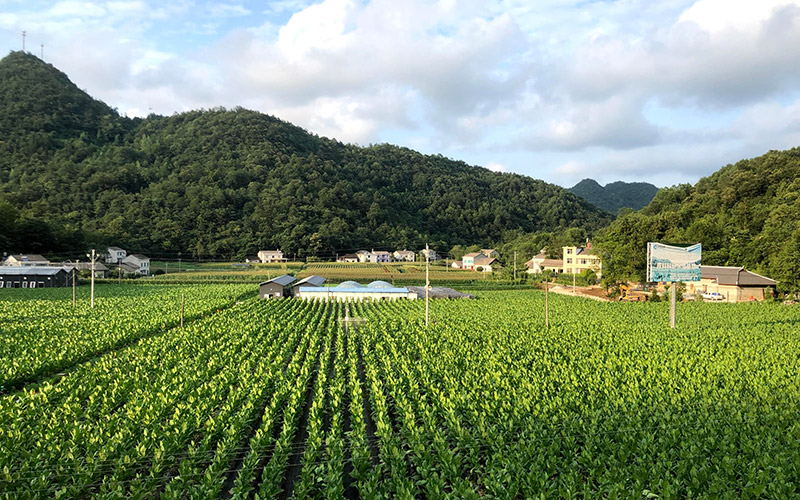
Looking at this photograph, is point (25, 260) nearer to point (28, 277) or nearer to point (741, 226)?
point (28, 277)

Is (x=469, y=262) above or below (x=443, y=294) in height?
above

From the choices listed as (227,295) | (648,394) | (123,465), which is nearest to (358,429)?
(123,465)

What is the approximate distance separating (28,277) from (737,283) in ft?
267

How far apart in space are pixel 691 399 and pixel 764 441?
3.20 m

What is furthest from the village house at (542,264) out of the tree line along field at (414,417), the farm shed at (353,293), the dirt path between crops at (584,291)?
the tree line along field at (414,417)

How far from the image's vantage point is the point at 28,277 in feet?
173

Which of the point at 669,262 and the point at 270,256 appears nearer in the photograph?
the point at 669,262

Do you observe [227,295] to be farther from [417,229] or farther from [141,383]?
[417,229]

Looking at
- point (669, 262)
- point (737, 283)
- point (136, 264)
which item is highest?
point (669, 262)

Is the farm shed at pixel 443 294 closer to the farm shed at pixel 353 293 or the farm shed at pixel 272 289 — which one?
the farm shed at pixel 353 293

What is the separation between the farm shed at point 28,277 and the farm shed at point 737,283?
75653 millimetres

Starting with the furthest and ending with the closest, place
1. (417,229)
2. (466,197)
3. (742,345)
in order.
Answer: (466,197)
(417,229)
(742,345)

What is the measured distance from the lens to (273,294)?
4625 centimetres

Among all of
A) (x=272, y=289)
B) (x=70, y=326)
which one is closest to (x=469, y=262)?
(x=272, y=289)
